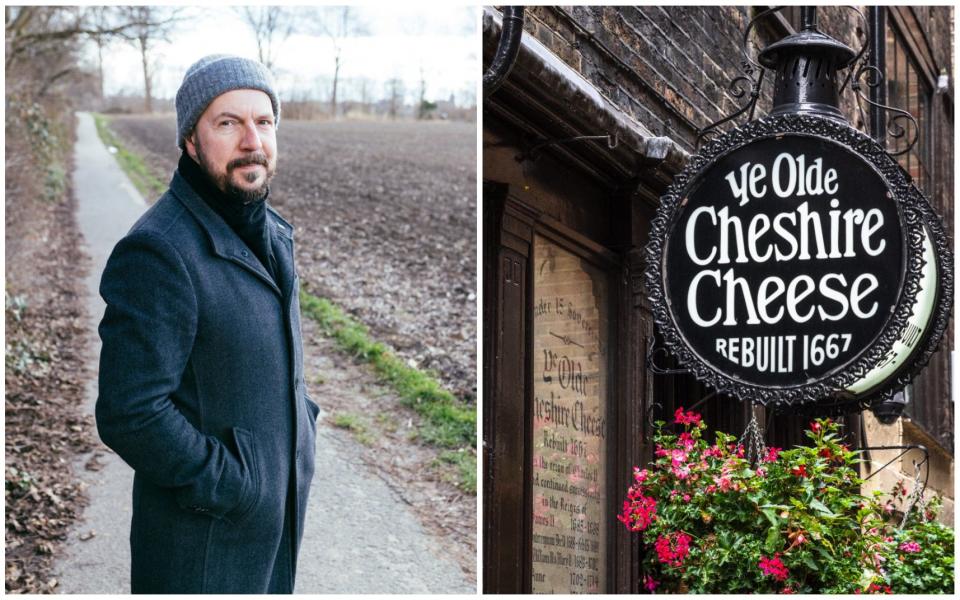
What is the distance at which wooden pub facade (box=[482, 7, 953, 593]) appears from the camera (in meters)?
4.82

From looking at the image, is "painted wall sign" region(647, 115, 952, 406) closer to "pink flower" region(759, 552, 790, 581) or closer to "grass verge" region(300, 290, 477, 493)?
"pink flower" region(759, 552, 790, 581)

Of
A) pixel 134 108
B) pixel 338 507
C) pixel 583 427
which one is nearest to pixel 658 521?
pixel 583 427

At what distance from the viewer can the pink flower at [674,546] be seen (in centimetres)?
473

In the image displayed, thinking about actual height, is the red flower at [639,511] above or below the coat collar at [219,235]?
below

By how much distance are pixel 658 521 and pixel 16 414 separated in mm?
5483

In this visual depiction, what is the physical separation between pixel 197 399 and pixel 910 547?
4040 millimetres

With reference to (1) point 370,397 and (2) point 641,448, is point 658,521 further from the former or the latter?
(1) point 370,397

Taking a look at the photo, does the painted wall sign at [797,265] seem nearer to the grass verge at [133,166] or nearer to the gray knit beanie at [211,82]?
the gray knit beanie at [211,82]

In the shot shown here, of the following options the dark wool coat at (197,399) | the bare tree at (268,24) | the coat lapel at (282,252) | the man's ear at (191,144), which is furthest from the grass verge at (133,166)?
the dark wool coat at (197,399)

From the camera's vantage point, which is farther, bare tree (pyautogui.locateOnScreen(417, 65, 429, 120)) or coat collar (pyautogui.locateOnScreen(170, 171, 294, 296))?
bare tree (pyautogui.locateOnScreen(417, 65, 429, 120))

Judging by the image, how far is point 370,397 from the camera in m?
10.0

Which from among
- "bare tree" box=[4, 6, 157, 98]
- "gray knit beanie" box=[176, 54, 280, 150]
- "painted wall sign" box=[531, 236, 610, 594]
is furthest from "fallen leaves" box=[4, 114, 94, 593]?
"gray knit beanie" box=[176, 54, 280, 150]

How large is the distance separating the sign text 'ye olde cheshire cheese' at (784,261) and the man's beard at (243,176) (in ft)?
7.23

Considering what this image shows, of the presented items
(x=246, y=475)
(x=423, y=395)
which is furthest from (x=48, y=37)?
(x=246, y=475)
